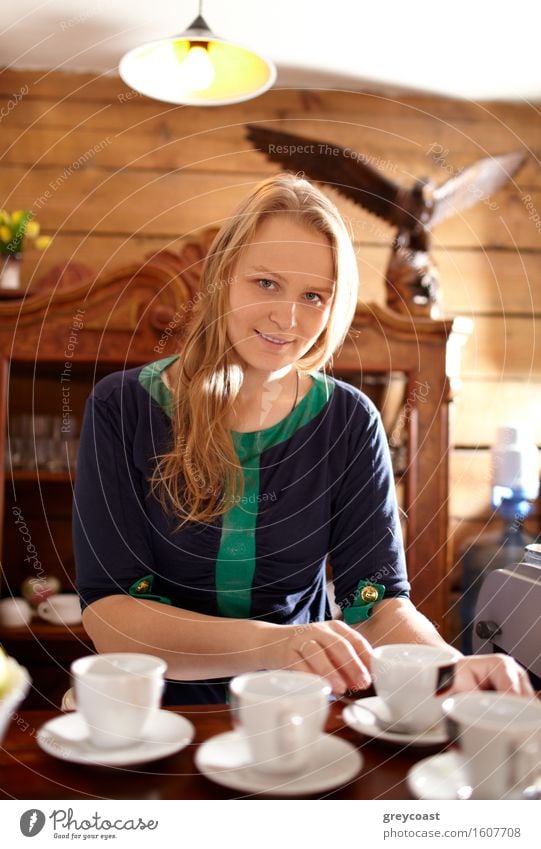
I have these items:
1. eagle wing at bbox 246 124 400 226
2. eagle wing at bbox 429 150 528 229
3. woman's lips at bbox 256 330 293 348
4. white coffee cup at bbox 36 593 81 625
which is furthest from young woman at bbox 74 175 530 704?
white coffee cup at bbox 36 593 81 625

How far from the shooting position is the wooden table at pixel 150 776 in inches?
11.6

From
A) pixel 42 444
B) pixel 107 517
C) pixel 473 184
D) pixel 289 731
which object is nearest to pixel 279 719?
pixel 289 731

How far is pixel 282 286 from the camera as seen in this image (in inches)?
18.7

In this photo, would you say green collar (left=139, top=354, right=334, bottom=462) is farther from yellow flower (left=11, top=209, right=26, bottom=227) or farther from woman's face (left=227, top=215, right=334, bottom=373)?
yellow flower (left=11, top=209, right=26, bottom=227)

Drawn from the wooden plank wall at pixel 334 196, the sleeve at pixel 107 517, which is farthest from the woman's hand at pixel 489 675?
the wooden plank wall at pixel 334 196

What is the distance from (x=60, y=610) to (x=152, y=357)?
1.16 ft

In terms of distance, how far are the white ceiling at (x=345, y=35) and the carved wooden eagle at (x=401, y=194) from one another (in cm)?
18

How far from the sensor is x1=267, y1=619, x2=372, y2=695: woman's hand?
0.36 meters

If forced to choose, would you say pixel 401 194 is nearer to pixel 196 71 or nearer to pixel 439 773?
pixel 196 71

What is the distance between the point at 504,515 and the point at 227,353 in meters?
0.52

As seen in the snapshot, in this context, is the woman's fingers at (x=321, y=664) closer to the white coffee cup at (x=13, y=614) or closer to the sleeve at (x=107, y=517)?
the sleeve at (x=107, y=517)

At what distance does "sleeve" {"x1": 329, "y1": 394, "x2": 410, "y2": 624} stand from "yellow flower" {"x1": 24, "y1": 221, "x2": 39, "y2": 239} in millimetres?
545
